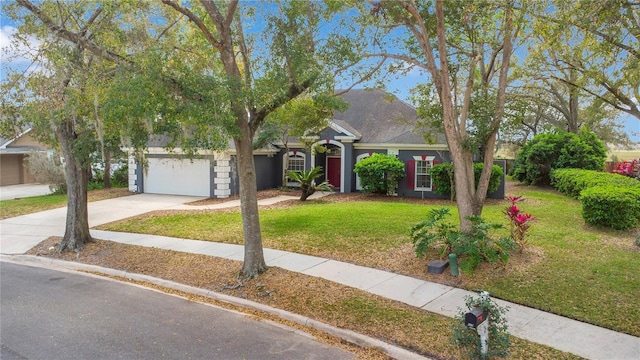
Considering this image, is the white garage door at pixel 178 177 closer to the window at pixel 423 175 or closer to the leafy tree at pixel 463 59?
the window at pixel 423 175

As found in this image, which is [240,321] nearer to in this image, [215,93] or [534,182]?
[215,93]

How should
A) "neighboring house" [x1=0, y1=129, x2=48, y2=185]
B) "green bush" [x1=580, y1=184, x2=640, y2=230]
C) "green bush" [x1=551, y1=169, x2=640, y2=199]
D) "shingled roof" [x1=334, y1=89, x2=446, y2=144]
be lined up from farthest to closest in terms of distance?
"neighboring house" [x1=0, y1=129, x2=48, y2=185] → "shingled roof" [x1=334, y1=89, x2=446, y2=144] → "green bush" [x1=551, y1=169, x2=640, y2=199] → "green bush" [x1=580, y1=184, x2=640, y2=230]

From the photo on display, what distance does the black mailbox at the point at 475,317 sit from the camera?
16.7ft

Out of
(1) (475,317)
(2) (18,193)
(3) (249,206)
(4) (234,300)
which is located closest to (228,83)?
(3) (249,206)

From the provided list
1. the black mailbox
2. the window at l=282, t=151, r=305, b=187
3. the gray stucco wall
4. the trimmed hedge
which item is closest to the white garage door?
the window at l=282, t=151, r=305, b=187

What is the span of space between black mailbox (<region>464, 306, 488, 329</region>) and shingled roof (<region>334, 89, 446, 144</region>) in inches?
638

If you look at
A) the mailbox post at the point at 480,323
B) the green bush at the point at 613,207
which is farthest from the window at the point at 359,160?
the mailbox post at the point at 480,323

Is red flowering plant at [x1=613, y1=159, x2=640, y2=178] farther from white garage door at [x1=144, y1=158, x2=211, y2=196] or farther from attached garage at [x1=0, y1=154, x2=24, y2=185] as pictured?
attached garage at [x1=0, y1=154, x2=24, y2=185]

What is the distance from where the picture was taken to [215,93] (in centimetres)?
765

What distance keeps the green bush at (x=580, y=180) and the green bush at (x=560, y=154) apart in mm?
1095

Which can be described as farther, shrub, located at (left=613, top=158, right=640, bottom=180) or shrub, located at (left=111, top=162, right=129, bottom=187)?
shrub, located at (left=111, top=162, right=129, bottom=187)

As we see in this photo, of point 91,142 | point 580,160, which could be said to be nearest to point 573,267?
point 91,142

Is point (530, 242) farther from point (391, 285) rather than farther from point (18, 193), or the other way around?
point (18, 193)

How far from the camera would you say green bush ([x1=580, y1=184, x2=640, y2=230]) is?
40.2ft
